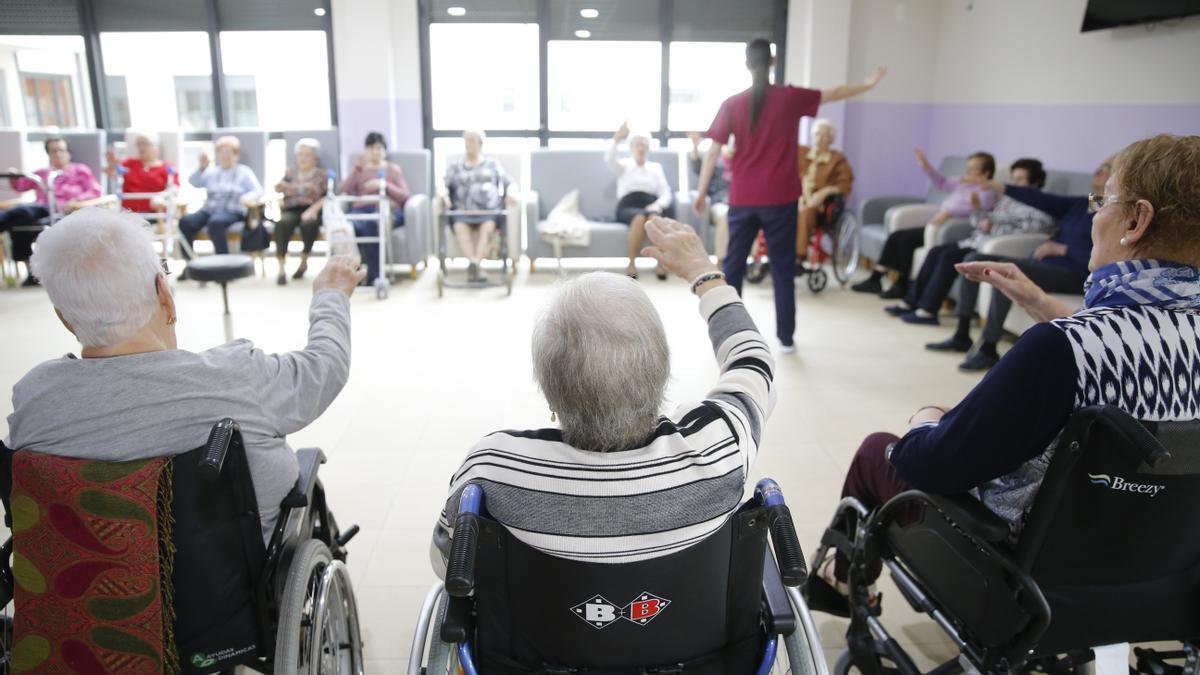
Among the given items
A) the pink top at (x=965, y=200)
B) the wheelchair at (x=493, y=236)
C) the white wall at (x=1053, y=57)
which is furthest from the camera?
the wheelchair at (x=493, y=236)

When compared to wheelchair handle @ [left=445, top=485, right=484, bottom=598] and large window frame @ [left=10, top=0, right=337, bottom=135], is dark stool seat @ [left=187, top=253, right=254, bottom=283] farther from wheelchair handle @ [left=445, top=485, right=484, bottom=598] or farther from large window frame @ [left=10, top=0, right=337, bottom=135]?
wheelchair handle @ [left=445, top=485, right=484, bottom=598]

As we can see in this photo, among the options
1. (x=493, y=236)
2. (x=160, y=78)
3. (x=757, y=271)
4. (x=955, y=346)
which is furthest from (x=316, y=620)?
(x=160, y=78)

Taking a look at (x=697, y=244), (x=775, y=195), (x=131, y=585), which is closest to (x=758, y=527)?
(x=697, y=244)

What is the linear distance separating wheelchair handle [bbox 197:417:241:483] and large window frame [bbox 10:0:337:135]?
22.4 feet

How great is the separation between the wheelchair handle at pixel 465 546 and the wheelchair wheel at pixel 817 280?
16.4ft

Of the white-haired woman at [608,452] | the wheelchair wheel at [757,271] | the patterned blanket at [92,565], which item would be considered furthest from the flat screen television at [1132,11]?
the patterned blanket at [92,565]

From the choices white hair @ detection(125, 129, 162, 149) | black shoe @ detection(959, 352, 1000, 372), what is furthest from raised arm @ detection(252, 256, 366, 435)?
white hair @ detection(125, 129, 162, 149)

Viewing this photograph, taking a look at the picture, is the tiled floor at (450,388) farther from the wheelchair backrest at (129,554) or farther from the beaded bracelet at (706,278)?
the wheelchair backrest at (129,554)

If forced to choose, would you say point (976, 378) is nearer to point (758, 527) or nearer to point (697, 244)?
point (697, 244)

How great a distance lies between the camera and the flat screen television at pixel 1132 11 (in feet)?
13.7

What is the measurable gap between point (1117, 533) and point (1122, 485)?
11 centimetres

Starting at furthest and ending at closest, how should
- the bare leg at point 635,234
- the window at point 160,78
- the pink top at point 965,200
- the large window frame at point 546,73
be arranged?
the window at point 160,78 → the large window frame at point 546,73 → the bare leg at point 635,234 → the pink top at point 965,200

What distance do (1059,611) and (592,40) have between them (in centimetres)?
692

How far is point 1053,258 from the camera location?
405 cm
